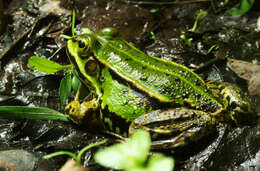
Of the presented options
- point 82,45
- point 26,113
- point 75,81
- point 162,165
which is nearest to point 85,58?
point 82,45

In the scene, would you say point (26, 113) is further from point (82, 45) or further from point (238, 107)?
point (238, 107)

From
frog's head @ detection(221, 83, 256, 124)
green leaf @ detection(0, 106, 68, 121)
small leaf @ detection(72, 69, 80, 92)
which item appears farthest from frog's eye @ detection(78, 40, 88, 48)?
frog's head @ detection(221, 83, 256, 124)

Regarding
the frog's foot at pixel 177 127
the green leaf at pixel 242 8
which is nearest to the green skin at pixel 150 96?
the frog's foot at pixel 177 127

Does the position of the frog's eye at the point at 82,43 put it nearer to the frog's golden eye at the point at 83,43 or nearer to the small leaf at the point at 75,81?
the frog's golden eye at the point at 83,43

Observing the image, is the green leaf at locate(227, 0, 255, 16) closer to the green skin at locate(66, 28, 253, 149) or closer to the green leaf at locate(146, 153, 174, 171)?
the green skin at locate(66, 28, 253, 149)

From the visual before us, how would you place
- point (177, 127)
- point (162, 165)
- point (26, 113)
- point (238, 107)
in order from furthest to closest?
point (26, 113)
point (238, 107)
point (177, 127)
point (162, 165)
